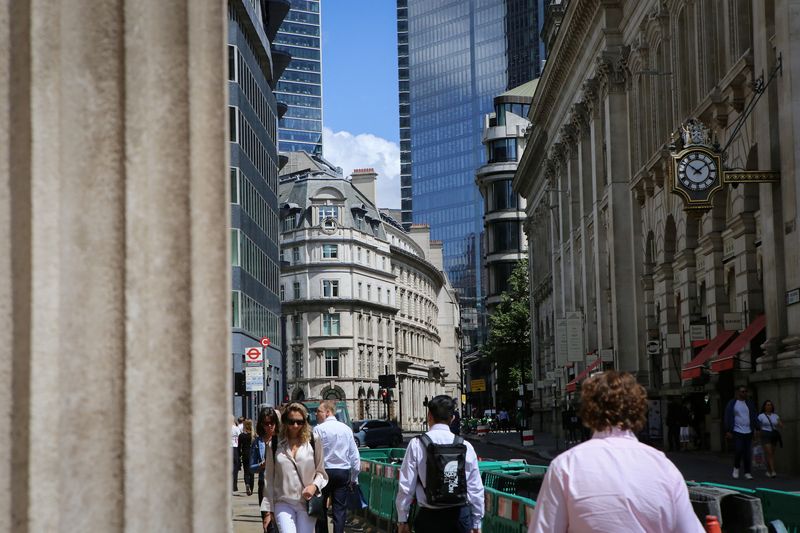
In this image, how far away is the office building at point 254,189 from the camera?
5691cm

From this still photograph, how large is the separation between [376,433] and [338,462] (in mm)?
43401

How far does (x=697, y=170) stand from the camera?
103ft

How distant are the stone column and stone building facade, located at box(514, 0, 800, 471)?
0.05m

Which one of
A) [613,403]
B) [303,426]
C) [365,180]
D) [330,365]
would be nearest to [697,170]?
[303,426]

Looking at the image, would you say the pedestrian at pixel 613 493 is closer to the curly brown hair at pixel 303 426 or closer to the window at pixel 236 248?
the curly brown hair at pixel 303 426

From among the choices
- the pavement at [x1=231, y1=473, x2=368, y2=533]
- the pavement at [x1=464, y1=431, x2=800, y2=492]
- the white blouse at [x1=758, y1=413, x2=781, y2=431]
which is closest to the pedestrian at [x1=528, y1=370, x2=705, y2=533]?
the pavement at [x1=231, y1=473, x2=368, y2=533]

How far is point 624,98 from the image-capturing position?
51188 millimetres

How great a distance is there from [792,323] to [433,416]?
65.2ft

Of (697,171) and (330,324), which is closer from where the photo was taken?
(697,171)

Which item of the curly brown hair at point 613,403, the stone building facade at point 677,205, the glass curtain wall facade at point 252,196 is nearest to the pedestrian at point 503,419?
the glass curtain wall facade at point 252,196

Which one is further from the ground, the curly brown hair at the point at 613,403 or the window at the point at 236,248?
the window at the point at 236,248

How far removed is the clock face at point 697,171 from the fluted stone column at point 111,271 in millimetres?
28635

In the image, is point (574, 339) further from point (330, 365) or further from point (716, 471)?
point (330, 365)

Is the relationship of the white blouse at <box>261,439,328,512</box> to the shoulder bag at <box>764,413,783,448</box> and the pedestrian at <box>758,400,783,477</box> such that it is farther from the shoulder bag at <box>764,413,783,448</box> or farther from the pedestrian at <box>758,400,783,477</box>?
the shoulder bag at <box>764,413,783,448</box>
